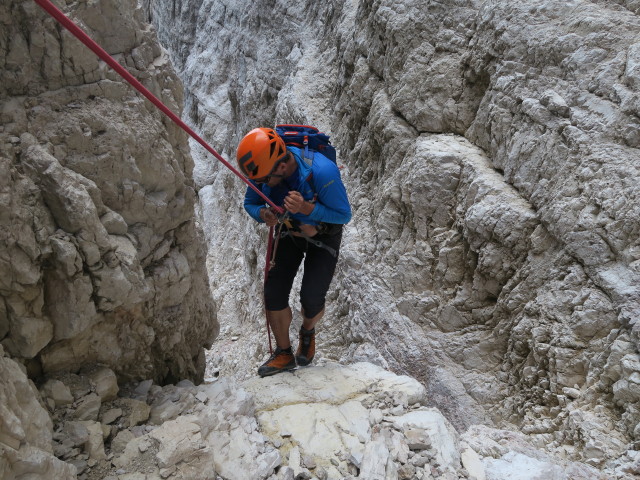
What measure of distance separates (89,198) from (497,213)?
5.28 m

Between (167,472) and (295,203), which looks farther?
(295,203)

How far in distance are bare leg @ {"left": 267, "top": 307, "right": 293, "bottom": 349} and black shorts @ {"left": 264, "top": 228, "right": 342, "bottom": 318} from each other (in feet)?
0.22

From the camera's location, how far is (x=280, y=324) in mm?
5320

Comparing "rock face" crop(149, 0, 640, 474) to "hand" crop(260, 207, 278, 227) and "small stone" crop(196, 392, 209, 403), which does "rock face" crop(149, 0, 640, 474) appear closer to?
"hand" crop(260, 207, 278, 227)

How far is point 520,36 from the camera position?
6.73 metres

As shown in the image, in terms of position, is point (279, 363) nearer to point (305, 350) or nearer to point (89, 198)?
point (305, 350)

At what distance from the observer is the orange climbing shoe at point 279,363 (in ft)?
17.1

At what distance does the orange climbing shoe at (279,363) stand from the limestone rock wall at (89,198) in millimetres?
1186

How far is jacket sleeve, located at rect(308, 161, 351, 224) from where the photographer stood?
14.5 ft

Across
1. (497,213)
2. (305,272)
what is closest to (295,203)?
(305,272)

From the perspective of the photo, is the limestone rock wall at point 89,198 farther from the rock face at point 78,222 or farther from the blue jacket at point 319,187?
the blue jacket at point 319,187

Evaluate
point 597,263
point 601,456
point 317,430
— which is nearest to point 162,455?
point 317,430

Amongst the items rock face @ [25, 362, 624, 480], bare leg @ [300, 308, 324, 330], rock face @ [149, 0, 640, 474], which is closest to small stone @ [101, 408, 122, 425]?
rock face @ [25, 362, 624, 480]

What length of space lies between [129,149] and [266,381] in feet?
9.30
